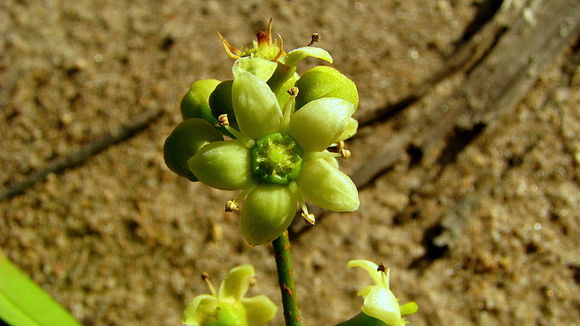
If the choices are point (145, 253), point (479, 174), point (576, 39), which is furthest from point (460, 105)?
point (145, 253)

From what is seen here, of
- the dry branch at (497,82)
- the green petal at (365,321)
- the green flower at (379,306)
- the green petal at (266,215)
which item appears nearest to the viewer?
the green petal at (266,215)

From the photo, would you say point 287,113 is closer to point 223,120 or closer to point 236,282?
point 223,120

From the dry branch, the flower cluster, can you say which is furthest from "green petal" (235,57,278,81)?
the dry branch

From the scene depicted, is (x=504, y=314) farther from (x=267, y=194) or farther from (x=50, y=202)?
(x=50, y=202)

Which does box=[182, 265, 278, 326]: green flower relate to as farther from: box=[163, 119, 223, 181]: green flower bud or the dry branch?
the dry branch

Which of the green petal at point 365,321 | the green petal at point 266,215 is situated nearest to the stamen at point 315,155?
the green petal at point 266,215

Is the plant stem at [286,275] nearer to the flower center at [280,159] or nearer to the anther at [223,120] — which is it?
the flower center at [280,159]
